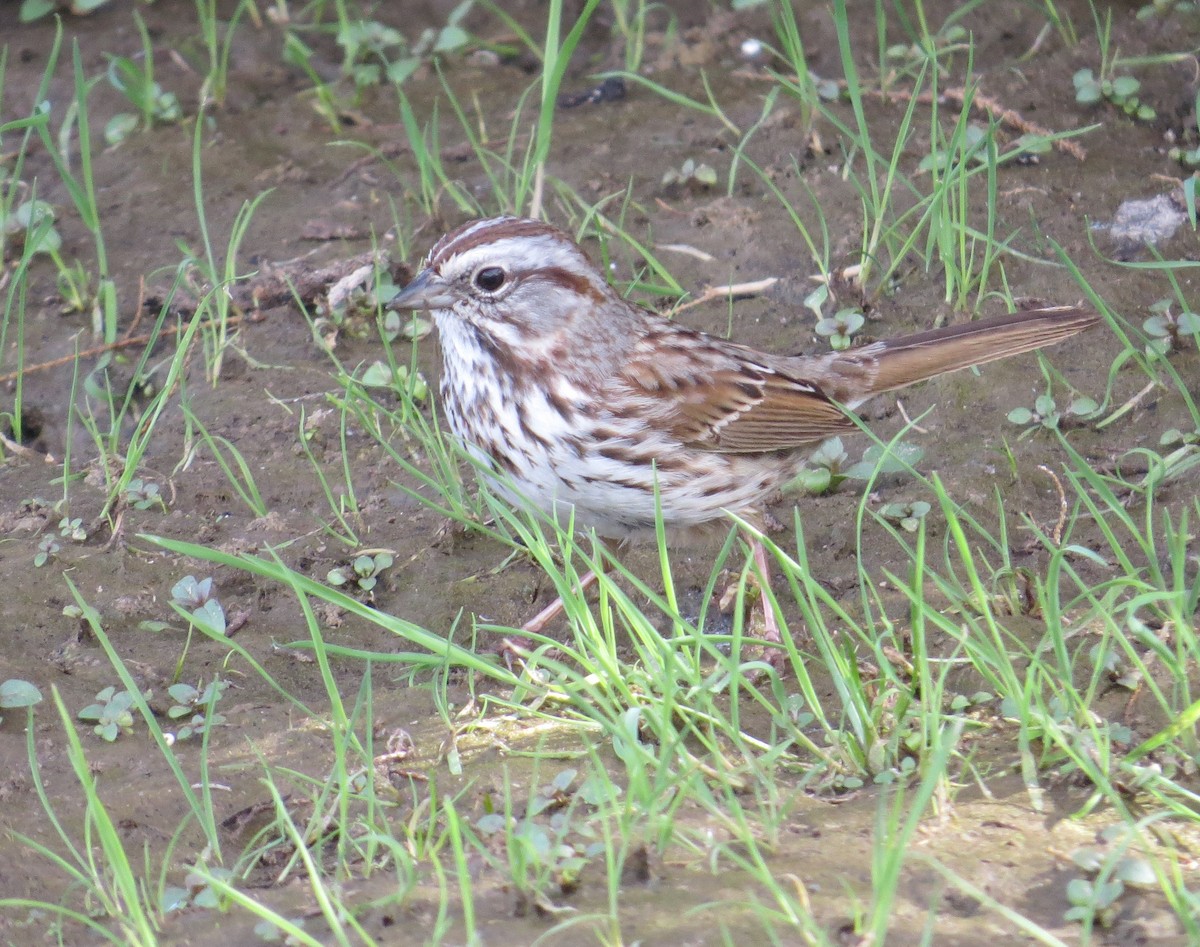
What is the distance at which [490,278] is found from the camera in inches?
183

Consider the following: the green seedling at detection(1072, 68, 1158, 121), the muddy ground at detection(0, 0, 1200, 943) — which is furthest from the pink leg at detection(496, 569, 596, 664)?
the green seedling at detection(1072, 68, 1158, 121)

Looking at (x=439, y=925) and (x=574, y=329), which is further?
(x=574, y=329)

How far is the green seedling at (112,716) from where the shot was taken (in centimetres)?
395

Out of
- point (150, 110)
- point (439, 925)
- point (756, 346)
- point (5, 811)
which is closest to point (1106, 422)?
point (756, 346)

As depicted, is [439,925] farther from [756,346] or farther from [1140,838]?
[756,346]

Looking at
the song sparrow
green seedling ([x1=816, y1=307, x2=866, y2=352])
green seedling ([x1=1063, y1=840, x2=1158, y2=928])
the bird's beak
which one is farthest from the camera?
green seedling ([x1=816, y1=307, x2=866, y2=352])

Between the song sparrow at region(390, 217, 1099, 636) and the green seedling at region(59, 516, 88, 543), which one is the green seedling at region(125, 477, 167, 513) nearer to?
the green seedling at region(59, 516, 88, 543)

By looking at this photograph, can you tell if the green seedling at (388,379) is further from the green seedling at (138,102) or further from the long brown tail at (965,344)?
the green seedling at (138,102)

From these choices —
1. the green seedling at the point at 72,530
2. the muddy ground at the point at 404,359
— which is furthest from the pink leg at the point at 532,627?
the green seedling at the point at 72,530

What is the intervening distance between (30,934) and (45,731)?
2.85 ft

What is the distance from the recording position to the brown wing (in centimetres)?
472

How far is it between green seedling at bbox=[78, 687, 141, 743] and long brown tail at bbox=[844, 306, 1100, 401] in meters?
2.57

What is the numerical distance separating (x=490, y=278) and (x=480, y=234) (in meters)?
0.14

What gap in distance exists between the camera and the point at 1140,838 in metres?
3.05
